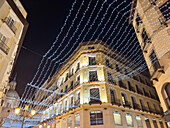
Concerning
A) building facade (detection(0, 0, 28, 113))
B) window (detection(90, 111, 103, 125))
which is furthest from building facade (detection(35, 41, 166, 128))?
building facade (detection(0, 0, 28, 113))

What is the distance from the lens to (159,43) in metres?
9.69

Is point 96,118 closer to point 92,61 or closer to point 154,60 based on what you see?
point 92,61

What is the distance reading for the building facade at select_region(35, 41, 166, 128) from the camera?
13953 mm

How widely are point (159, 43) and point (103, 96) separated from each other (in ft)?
27.3

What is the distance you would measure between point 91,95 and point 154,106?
41.5ft

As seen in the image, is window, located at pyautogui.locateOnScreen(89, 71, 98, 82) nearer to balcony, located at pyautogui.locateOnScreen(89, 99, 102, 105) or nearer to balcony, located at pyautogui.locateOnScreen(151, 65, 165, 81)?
balcony, located at pyautogui.locateOnScreen(89, 99, 102, 105)

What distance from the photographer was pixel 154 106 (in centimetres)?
2081

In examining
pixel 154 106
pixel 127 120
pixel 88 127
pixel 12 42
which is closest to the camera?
pixel 12 42

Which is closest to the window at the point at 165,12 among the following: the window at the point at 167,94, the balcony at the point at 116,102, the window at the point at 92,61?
the window at the point at 167,94

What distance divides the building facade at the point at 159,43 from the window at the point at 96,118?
641 centimetres

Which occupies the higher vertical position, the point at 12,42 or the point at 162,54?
the point at 12,42

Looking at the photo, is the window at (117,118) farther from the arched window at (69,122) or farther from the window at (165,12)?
the window at (165,12)

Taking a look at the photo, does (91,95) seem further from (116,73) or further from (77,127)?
(116,73)

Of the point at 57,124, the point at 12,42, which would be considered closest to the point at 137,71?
the point at 57,124
